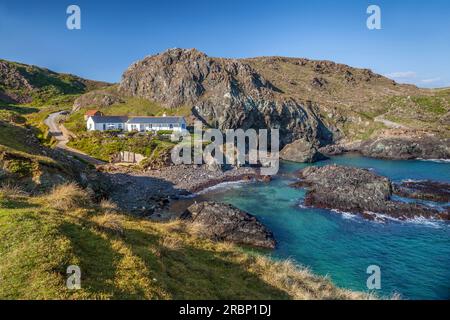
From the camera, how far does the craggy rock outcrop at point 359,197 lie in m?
44.5

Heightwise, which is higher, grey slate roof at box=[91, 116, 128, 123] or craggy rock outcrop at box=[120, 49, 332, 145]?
craggy rock outcrop at box=[120, 49, 332, 145]

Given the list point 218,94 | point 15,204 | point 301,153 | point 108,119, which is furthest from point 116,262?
point 218,94

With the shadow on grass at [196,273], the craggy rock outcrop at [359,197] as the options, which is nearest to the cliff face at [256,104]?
the craggy rock outcrop at [359,197]

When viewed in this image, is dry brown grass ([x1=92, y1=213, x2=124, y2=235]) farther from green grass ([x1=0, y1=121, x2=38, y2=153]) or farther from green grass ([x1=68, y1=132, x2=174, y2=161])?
green grass ([x1=68, y1=132, x2=174, y2=161])

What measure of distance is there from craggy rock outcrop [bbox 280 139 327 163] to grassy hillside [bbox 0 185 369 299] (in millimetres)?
74911

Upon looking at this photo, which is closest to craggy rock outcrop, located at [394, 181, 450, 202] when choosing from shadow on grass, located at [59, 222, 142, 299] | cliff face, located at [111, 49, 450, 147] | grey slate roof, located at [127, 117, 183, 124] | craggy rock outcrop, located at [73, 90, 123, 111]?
shadow on grass, located at [59, 222, 142, 299]

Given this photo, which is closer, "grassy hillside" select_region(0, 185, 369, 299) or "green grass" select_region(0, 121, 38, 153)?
"grassy hillside" select_region(0, 185, 369, 299)

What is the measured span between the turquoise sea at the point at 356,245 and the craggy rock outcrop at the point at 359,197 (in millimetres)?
2250

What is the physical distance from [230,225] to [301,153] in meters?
60.7

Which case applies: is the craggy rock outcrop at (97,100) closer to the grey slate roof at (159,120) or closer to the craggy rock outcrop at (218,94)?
the craggy rock outcrop at (218,94)

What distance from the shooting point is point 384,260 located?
31719 mm

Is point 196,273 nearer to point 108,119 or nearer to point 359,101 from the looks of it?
point 108,119

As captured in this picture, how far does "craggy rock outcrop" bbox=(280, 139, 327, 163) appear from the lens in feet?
300

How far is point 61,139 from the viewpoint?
3302 inches
